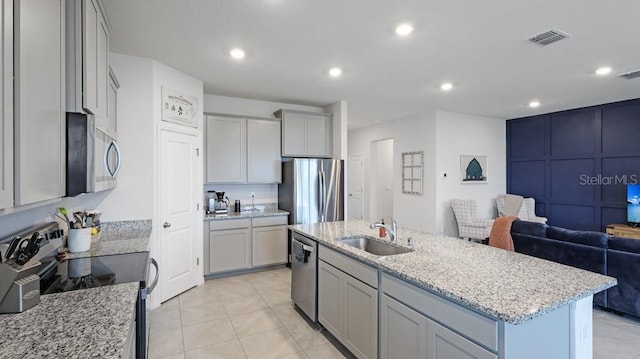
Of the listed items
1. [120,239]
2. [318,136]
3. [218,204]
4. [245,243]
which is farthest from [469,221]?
[120,239]

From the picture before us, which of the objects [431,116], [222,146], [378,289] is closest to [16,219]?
[378,289]

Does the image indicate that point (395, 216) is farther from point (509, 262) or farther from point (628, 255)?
point (509, 262)

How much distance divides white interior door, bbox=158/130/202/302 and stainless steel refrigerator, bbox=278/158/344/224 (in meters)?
1.35

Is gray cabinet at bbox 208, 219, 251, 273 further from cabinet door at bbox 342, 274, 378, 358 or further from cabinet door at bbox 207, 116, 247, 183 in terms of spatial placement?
cabinet door at bbox 342, 274, 378, 358

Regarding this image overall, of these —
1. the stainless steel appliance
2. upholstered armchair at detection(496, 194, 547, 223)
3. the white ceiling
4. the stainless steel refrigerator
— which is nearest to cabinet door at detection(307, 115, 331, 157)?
the stainless steel refrigerator

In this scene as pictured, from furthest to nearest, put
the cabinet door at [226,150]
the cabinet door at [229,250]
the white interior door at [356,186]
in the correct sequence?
the white interior door at [356,186] < the cabinet door at [226,150] < the cabinet door at [229,250]

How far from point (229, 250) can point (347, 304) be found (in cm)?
244

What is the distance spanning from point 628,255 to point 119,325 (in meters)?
4.12

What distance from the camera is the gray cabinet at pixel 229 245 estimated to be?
4227 millimetres

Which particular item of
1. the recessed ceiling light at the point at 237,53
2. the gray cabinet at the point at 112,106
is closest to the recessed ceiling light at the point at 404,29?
the recessed ceiling light at the point at 237,53

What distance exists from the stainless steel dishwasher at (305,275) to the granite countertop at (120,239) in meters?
1.34

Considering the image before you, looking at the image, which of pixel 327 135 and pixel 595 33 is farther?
pixel 327 135

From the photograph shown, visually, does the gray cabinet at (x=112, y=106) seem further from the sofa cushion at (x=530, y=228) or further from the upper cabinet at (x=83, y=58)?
the sofa cushion at (x=530, y=228)

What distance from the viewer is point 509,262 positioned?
78.1 inches
